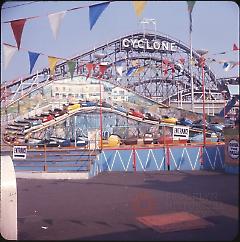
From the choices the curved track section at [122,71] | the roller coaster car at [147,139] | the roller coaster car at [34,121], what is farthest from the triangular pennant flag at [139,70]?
the roller coaster car at [147,139]

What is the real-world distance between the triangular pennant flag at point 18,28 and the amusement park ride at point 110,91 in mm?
468

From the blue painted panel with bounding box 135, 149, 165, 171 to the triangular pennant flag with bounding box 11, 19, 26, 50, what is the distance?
5.64 meters

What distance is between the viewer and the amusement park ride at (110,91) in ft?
12.4

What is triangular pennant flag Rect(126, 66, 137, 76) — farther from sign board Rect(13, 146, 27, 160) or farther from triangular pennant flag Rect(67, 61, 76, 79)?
sign board Rect(13, 146, 27, 160)

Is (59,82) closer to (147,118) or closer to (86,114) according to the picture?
(86,114)

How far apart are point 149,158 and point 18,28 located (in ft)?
20.2

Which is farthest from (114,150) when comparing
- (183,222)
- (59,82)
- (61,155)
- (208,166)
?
(183,222)

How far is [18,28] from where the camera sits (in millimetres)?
2896

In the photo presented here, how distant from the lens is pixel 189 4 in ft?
7.05

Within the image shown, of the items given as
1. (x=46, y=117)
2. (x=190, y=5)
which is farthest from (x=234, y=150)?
(x=46, y=117)

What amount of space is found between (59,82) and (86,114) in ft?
2.70

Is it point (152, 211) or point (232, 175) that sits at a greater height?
point (232, 175)

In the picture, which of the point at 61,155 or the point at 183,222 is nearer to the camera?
the point at 183,222

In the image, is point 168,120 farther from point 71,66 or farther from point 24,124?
point 71,66
